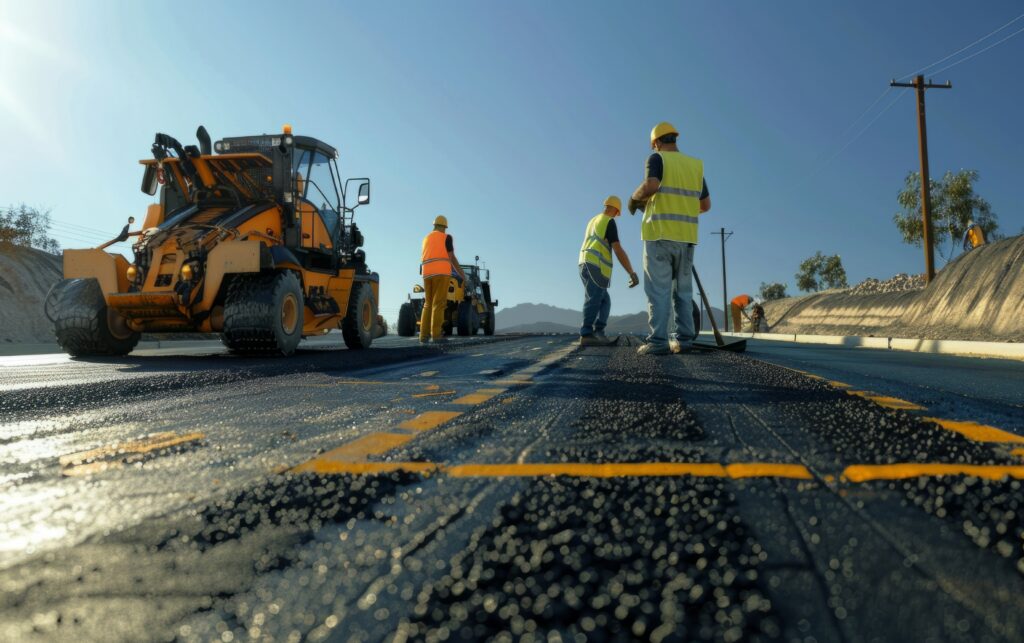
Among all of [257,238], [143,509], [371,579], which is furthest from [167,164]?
[371,579]

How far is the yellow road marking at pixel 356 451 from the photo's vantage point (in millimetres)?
1544

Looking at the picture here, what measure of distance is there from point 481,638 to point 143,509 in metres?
0.85

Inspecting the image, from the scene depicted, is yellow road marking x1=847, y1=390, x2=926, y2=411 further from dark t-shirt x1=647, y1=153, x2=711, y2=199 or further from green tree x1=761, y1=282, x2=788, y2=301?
green tree x1=761, y1=282, x2=788, y2=301

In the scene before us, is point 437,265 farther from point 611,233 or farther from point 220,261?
point 220,261

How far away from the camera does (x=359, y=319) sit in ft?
33.7

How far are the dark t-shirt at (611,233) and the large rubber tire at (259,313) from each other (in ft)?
15.5

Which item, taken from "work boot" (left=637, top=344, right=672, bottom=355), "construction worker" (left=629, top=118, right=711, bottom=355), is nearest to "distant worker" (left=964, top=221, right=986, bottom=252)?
"construction worker" (left=629, top=118, right=711, bottom=355)

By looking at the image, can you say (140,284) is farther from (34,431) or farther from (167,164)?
(34,431)

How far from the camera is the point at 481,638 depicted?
0.67 m

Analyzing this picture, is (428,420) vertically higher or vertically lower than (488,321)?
lower

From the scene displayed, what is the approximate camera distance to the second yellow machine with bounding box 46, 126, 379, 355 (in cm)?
702

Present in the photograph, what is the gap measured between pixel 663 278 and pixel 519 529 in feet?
19.9

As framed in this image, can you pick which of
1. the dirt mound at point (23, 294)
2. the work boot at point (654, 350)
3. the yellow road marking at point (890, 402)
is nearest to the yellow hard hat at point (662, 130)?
the work boot at point (654, 350)

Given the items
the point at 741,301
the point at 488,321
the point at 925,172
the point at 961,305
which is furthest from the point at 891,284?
the point at 488,321
